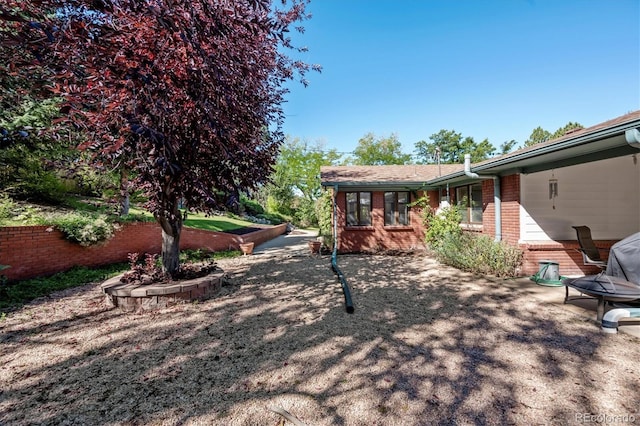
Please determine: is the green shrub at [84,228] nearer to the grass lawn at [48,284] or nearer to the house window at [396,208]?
the grass lawn at [48,284]

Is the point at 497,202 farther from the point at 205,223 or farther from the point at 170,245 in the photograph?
the point at 205,223

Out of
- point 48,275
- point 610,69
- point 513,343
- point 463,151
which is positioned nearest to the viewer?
point 513,343

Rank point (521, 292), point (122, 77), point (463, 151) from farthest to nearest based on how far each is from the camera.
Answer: point (463, 151) < point (521, 292) < point (122, 77)

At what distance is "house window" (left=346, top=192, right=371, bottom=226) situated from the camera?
11.6 metres

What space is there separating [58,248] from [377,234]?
984 centimetres

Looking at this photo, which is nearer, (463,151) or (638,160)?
(638,160)

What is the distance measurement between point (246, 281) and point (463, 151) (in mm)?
50707

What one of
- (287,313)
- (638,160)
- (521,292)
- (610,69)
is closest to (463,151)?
(610,69)

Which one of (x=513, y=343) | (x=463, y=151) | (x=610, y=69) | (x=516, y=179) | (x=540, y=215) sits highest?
(x=463, y=151)

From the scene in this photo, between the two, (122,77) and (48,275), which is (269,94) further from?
(48,275)

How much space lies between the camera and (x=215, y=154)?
471 centimetres

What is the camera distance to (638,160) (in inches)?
277

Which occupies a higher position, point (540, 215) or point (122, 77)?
point (122, 77)

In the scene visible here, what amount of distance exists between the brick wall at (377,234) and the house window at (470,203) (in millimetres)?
1934
